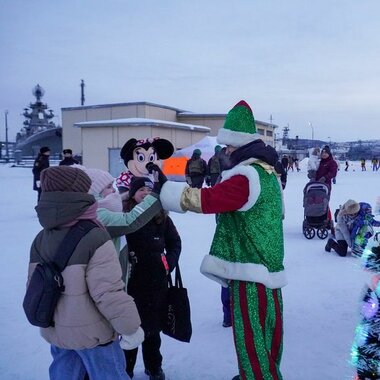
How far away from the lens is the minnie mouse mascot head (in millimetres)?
3207

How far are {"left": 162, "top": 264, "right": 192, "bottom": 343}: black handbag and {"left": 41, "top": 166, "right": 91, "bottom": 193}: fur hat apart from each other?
1146mm

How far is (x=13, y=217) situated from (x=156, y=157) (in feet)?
27.2

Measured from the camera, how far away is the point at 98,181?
2.74 metres

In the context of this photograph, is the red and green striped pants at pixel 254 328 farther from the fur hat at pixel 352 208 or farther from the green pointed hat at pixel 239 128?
the fur hat at pixel 352 208

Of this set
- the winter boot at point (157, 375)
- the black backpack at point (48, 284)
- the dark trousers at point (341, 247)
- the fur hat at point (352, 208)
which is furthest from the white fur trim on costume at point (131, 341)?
the dark trousers at point (341, 247)

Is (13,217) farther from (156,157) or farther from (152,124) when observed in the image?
(152,124)


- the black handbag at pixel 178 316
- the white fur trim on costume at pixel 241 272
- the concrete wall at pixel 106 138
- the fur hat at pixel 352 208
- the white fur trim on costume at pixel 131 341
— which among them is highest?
the concrete wall at pixel 106 138

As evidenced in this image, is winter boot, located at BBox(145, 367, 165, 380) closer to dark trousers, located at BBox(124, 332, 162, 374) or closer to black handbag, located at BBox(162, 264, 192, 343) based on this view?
dark trousers, located at BBox(124, 332, 162, 374)

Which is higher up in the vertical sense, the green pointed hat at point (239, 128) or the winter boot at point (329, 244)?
the green pointed hat at point (239, 128)

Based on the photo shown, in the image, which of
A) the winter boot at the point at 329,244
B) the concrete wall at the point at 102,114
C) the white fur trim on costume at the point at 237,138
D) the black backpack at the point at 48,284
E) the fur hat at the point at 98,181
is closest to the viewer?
the black backpack at the point at 48,284

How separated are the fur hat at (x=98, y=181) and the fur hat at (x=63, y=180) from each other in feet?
2.23

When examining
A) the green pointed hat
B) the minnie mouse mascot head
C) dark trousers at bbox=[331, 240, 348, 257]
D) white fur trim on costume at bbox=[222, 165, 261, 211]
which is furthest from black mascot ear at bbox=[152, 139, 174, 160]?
dark trousers at bbox=[331, 240, 348, 257]

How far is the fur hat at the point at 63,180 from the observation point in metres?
1.96

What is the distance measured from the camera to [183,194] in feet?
7.47
